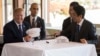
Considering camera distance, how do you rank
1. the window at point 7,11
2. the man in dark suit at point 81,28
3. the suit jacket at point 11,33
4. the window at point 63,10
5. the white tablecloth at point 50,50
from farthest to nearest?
the window at point 7,11 < the window at point 63,10 < the suit jacket at point 11,33 < the man in dark suit at point 81,28 < the white tablecloth at point 50,50

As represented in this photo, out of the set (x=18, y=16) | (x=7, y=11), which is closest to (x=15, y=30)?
(x=18, y=16)

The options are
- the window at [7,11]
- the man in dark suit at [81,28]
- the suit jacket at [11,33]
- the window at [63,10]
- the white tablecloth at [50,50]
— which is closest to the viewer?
the white tablecloth at [50,50]

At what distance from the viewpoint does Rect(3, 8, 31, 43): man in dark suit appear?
349cm

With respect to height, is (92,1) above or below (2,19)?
above

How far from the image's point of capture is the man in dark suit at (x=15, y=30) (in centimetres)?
349

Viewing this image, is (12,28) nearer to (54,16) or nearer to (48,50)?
(48,50)

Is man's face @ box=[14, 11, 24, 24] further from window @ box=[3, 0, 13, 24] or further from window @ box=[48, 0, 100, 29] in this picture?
window @ box=[3, 0, 13, 24]

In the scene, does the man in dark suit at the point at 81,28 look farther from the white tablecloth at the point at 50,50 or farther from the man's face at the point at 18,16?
the man's face at the point at 18,16

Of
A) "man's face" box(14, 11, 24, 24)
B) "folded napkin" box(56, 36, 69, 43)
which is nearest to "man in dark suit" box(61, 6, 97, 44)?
→ "folded napkin" box(56, 36, 69, 43)

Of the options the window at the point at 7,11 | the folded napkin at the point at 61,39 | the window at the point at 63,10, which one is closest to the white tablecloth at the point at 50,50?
the folded napkin at the point at 61,39

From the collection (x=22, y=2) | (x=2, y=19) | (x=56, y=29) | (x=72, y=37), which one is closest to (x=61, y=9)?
(x=56, y=29)

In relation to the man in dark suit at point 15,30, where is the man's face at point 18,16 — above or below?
above

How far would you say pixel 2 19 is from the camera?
6.61 metres

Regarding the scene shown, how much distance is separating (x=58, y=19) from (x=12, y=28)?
2.37 meters
